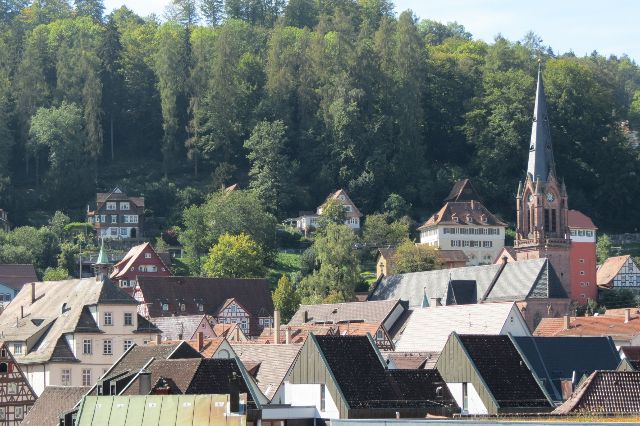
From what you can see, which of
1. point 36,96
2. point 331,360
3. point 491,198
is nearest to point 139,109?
point 36,96

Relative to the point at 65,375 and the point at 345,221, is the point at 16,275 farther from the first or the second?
the point at 65,375

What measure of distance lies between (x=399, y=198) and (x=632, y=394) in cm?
11012

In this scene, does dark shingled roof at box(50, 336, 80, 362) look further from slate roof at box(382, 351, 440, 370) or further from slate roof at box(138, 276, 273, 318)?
slate roof at box(138, 276, 273, 318)

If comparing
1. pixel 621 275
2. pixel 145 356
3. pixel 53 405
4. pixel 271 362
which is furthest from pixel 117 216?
pixel 271 362

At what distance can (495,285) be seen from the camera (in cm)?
12206

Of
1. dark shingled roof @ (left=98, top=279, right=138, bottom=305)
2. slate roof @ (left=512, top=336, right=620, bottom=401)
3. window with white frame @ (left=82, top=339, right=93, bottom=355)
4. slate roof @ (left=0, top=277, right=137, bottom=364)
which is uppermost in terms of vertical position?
slate roof @ (left=512, top=336, right=620, bottom=401)

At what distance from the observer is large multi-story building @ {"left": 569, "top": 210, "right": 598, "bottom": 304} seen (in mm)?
137125

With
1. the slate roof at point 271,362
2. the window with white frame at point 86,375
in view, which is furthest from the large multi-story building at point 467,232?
the slate roof at point 271,362

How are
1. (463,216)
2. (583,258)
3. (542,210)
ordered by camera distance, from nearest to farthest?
(542,210)
(583,258)
(463,216)

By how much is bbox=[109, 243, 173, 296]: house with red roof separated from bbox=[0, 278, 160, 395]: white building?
47760 mm

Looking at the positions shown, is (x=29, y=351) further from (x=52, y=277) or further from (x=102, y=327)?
(x=52, y=277)

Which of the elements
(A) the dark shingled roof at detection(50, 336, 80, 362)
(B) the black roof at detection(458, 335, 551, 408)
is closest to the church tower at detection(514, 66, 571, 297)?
(A) the dark shingled roof at detection(50, 336, 80, 362)

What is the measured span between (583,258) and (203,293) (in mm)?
34436

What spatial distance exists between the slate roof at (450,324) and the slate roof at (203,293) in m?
43.5
